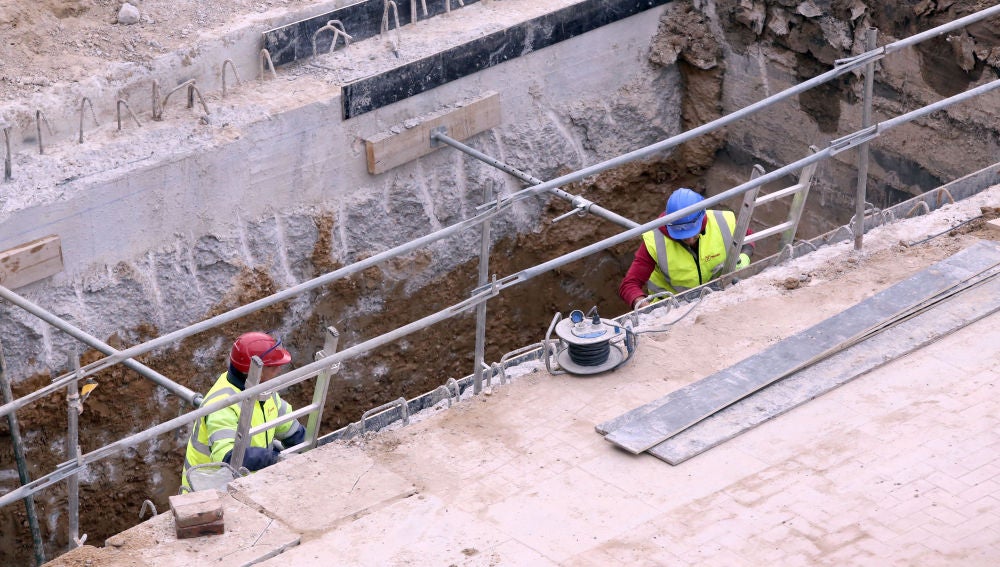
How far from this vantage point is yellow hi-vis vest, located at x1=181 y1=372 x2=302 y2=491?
5.80 m

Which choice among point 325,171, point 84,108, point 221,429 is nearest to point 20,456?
point 221,429

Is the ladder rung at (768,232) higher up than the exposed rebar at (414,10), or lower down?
lower down

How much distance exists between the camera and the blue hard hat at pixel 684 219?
6992 mm

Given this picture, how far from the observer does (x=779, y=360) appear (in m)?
5.71

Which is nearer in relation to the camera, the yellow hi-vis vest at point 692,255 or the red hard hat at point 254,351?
the red hard hat at point 254,351

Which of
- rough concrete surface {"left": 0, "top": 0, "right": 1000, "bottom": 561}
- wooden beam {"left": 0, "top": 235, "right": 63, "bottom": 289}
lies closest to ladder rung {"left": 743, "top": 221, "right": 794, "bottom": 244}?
rough concrete surface {"left": 0, "top": 0, "right": 1000, "bottom": 561}

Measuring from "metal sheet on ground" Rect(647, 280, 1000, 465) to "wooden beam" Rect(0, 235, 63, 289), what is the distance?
3.76m

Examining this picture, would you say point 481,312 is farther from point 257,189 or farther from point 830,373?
point 257,189

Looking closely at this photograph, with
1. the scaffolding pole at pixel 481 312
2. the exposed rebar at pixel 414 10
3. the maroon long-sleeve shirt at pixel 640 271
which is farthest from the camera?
the exposed rebar at pixel 414 10

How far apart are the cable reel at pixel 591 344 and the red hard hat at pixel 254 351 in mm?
1280

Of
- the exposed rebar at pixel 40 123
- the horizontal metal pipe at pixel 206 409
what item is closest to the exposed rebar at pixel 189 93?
the exposed rebar at pixel 40 123

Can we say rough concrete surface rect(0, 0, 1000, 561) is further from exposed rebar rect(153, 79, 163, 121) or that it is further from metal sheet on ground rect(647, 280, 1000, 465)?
metal sheet on ground rect(647, 280, 1000, 465)

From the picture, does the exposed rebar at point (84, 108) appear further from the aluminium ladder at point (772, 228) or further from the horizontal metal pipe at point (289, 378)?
the aluminium ladder at point (772, 228)

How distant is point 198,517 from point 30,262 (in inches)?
114
